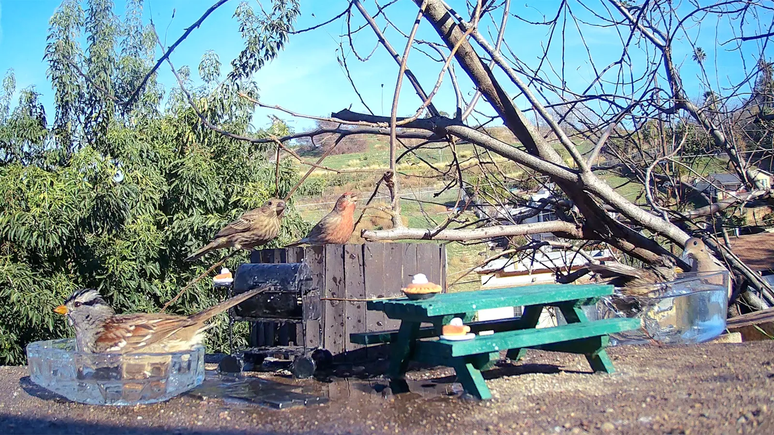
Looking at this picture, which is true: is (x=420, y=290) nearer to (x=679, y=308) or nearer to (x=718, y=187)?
(x=679, y=308)

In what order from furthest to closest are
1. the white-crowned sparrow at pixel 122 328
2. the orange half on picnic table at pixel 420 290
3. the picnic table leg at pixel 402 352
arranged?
the picnic table leg at pixel 402 352
the orange half on picnic table at pixel 420 290
the white-crowned sparrow at pixel 122 328

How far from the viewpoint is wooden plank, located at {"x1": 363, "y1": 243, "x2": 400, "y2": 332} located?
5.70 meters

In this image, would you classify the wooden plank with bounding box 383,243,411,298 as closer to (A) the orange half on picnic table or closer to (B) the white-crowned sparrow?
(A) the orange half on picnic table

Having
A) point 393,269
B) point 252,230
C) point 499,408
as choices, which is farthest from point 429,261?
point 499,408

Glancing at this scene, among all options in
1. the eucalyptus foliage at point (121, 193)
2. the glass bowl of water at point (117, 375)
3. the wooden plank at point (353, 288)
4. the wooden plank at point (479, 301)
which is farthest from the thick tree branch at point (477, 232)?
the eucalyptus foliage at point (121, 193)

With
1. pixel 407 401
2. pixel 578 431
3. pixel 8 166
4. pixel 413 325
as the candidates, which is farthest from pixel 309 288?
pixel 8 166

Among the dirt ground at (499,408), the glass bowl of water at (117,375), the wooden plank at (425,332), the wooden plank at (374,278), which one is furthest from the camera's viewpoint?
the wooden plank at (374,278)

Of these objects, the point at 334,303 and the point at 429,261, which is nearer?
the point at 334,303

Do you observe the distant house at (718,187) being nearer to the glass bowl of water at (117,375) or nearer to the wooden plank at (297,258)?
the wooden plank at (297,258)

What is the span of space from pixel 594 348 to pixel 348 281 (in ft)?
6.66

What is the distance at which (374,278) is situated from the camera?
18.9 feet

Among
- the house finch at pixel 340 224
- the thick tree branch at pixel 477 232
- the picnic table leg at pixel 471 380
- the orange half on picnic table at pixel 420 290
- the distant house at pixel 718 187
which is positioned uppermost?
the distant house at pixel 718 187

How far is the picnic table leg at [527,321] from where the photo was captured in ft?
Answer: 17.1

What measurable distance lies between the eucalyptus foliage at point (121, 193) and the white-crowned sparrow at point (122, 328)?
635cm
